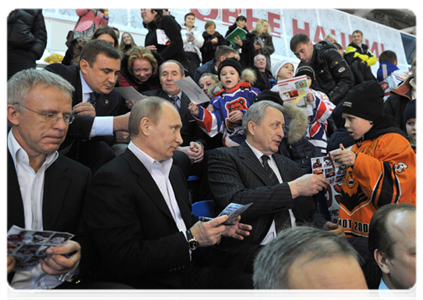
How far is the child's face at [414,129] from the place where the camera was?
3.23 m

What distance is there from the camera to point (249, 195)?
8.21 feet

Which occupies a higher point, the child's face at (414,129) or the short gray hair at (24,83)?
the short gray hair at (24,83)

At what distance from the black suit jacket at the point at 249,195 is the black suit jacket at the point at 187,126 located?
3.54 ft

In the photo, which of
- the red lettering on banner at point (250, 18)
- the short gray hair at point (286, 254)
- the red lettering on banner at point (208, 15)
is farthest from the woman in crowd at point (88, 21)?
the red lettering on banner at point (250, 18)

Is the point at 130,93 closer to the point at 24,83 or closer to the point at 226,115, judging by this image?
the point at 226,115

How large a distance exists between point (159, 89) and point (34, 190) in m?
2.55

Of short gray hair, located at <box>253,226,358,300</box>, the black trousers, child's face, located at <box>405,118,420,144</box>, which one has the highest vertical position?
child's face, located at <box>405,118,420,144</box>

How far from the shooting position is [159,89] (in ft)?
13.3

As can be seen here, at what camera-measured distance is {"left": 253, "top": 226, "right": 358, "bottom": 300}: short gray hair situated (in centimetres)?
105

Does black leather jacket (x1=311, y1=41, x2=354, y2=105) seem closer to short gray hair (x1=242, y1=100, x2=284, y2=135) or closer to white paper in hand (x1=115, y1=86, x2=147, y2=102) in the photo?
short gray hair (x1=242, y1=100, x2=284, y2=135)

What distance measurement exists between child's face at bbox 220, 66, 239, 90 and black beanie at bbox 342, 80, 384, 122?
1.56 m

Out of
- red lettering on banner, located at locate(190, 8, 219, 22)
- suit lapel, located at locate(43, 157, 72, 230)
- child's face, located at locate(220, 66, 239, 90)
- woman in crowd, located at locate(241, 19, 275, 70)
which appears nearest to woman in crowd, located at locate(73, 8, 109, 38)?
child's face, located at locate(220, 66, 239, 90)

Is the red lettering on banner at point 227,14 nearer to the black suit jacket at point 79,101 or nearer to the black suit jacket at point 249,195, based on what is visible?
the black suit jacket at point 79,101

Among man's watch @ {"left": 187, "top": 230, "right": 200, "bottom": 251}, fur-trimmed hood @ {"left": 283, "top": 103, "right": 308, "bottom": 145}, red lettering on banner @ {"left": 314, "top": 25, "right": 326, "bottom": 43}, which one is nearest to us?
man's watch @ {"left": 187, "top": 230, "right": 200, "bottom": 251}
